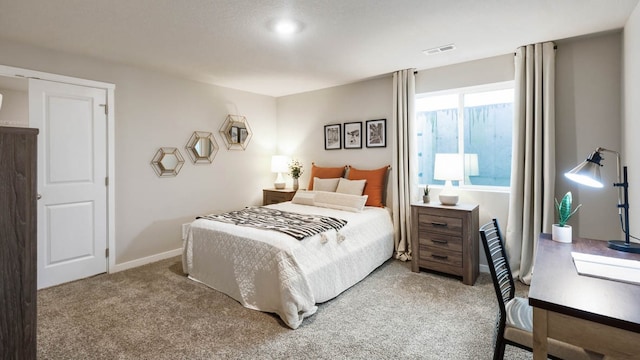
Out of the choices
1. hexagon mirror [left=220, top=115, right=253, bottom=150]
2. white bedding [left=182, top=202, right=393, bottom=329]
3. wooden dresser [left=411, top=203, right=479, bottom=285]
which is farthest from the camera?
hexagon mirror [left=220, top=115, right=253, bottom=150]

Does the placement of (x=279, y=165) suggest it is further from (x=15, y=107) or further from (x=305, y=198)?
(x=15, y=107)

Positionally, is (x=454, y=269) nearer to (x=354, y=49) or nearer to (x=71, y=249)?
(x=354, y=49)

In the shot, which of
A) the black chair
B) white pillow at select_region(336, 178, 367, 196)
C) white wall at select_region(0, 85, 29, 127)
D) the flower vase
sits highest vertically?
white wall at select_region(0, 85, 29, 127)

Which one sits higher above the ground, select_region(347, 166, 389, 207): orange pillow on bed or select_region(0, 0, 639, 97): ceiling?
select_region(0, 0, 639, 97): ceiling

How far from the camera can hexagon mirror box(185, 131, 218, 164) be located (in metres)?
4.30

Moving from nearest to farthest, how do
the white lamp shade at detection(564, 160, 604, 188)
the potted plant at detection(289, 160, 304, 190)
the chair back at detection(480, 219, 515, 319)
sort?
1. the white lamp shade at detection(564, 160, 604, 188)
2. the chair back at detection(480, 219, 515, 319)
3. the potted plant at detection(289, 160, 304, 190)

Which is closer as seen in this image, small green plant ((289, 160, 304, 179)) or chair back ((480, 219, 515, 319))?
chair back ((480, 219, 515, 319))

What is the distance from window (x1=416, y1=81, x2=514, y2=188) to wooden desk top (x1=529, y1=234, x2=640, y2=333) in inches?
85.9

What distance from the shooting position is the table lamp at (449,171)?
3471 mm

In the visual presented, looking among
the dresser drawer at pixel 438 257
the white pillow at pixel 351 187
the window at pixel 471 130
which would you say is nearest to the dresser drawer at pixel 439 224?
the dresser drawer at pixel 438 257

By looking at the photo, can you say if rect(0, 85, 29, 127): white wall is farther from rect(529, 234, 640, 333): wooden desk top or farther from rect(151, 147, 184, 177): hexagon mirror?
rect(529, 234, 640, 333): wooden desk top

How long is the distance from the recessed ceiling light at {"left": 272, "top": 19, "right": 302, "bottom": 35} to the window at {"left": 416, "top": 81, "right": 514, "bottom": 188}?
2.02m

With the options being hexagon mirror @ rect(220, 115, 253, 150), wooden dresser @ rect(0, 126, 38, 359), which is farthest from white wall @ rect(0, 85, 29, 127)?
wooden dresser @ rect(0, 126, 38, 359)

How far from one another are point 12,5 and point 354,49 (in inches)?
104
